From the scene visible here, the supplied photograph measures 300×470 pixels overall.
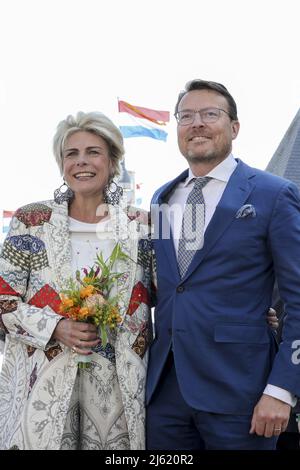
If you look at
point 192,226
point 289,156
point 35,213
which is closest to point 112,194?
point 35,213

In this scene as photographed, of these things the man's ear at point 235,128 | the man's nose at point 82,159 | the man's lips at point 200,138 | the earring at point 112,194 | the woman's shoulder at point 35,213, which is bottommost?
the woman's shoulder at point 35,213

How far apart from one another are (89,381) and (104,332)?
0.35 metres

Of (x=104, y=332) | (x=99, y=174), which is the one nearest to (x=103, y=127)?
(x=99, y=174)

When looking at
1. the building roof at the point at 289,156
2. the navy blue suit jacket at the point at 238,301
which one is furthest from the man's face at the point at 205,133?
the building roof at the point at 289,156

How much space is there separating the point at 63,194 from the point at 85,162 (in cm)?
30

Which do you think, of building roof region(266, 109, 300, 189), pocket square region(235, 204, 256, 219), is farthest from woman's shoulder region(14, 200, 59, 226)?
building roof region(266, 109, 300, 189)

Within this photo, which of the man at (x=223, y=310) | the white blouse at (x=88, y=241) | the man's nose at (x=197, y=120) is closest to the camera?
the man at (x=223, y=310)

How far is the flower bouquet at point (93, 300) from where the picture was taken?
3307 mm

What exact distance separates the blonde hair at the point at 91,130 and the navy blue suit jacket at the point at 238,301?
0.82 metres

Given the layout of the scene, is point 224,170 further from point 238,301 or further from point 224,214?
point 238,301

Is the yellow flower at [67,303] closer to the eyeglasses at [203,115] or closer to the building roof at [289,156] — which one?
the eyeglasses at [203,115]
